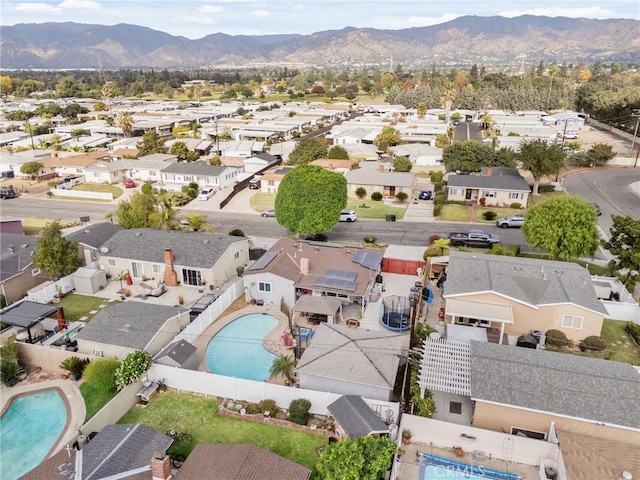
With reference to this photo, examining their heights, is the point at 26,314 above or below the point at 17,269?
below

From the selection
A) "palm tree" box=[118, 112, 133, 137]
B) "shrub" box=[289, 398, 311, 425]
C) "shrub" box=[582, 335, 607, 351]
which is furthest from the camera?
"palm tree" box=[118, 112, 133, 137]

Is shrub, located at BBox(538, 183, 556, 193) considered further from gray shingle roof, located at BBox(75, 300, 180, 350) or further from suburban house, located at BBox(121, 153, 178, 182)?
suburban house, located at BBox(121, 153, 178, 182)

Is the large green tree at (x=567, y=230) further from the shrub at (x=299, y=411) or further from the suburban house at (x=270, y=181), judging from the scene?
the suburban house at (x=270, y=181)

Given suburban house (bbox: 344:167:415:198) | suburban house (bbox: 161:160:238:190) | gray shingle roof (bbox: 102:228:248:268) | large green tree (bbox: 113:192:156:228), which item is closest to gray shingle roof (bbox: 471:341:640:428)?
gray shingle roof (bbox: 102:228:248:268)

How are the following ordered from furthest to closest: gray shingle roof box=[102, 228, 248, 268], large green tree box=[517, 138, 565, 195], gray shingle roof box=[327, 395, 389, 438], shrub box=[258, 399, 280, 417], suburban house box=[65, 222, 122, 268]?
large green tree box=[517, 138, 565, 195], suburban house box=[65, 222, 122, 268], gray shingle roof box=[102, 228, 248, 268], shrub box=[258, 399, 280, 417], gray shingle roof box=[327, 395, 389, 438]

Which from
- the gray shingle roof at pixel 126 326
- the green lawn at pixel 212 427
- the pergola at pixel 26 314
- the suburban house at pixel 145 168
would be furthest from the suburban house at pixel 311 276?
the suburban house at pixel 145 168

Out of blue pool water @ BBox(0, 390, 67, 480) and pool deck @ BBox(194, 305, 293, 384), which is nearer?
blue pool water @ BBox(0, 390, 67, 480)

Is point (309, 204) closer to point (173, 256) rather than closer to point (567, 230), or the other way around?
point (173, 256)

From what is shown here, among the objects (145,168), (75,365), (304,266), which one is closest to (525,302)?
(304,266)
